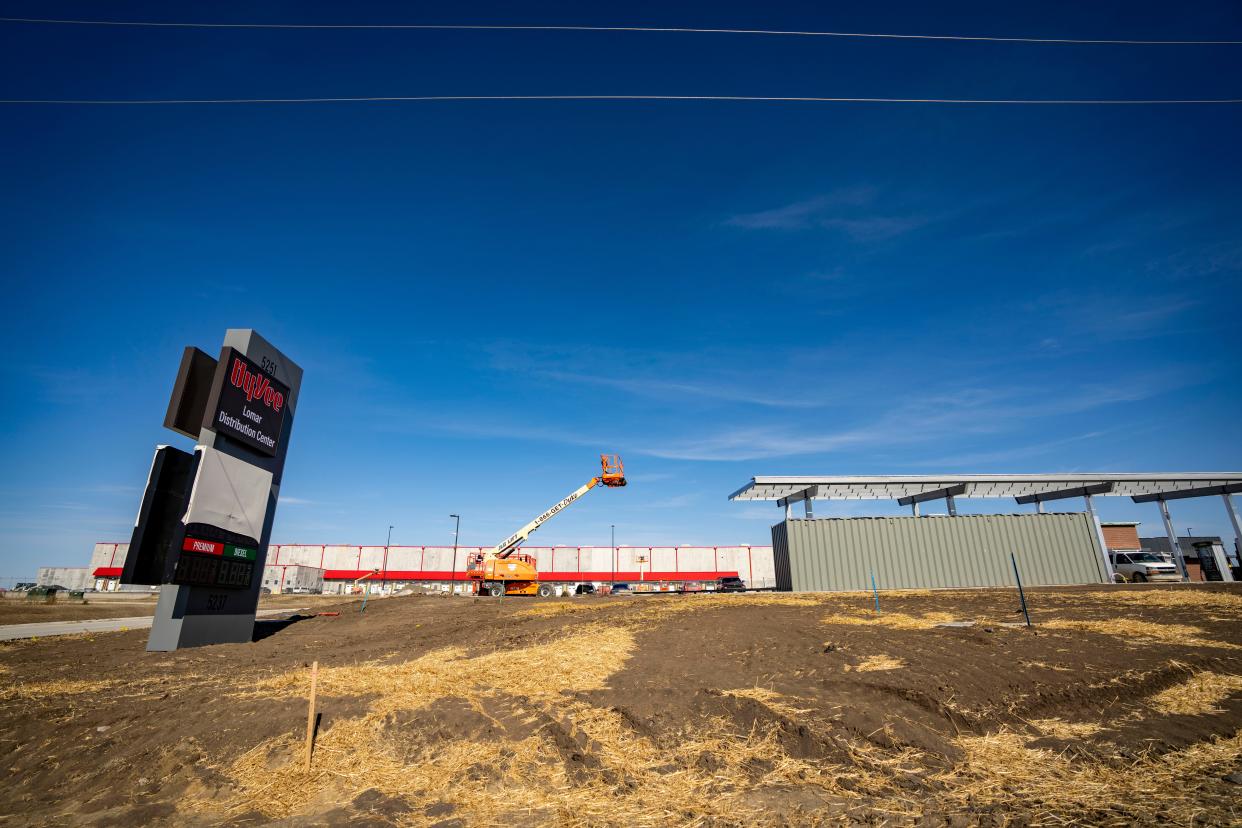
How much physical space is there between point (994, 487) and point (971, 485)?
6.37 feet

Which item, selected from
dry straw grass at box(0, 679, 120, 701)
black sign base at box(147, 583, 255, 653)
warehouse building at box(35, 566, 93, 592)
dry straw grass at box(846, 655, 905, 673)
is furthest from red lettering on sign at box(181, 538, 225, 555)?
warehouse building at box(35, 566, 93, 592)

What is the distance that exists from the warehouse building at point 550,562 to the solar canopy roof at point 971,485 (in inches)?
1971

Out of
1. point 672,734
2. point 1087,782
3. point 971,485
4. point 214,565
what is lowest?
point 672,734

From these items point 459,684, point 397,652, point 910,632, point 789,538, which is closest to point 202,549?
point 397,652

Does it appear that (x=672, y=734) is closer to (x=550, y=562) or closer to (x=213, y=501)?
(x=213, y=501)

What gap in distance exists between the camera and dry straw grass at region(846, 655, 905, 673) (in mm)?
9250

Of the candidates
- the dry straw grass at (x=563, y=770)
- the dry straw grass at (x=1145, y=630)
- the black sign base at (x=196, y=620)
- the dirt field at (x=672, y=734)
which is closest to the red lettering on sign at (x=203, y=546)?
the black sign base at (x=196, y=620)

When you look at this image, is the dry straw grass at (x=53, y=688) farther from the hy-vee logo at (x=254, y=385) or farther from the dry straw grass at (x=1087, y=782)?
the dry straw grass at (x=1087, y=782)

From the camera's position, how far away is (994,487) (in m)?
35.3

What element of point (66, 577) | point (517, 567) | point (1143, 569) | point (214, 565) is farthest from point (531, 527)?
point (66, 577)

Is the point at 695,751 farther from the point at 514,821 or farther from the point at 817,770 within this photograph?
the point at 514,821

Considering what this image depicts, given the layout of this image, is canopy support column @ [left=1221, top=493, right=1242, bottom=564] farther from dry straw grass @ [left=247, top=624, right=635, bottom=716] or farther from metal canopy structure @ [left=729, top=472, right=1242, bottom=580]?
dry straw grass @ [left=247, top=624, right=635, bottom=716]

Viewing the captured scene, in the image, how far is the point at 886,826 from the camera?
4492 millimetres

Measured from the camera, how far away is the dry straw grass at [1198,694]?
6.91 metres
